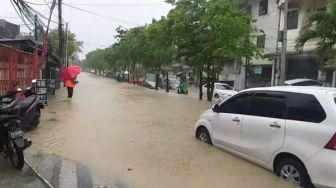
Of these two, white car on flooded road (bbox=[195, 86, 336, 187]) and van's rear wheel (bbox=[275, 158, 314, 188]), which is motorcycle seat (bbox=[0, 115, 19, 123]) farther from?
van's rear wheel (bbox=[275, 158, 314, 188])

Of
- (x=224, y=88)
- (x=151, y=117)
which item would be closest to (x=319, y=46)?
(x=151, y=117)

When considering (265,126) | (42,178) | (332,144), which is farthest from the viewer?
(265,126)

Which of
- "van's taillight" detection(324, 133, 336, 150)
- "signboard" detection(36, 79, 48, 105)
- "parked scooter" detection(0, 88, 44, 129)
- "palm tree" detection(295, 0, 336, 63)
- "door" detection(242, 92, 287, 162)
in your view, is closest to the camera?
"van's taillight" detection(324, 133, 336, 150)

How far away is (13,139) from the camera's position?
21.9ft

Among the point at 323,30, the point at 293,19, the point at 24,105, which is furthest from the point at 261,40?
the point at 24,105

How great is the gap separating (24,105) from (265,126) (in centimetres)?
546

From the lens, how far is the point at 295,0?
2964cm

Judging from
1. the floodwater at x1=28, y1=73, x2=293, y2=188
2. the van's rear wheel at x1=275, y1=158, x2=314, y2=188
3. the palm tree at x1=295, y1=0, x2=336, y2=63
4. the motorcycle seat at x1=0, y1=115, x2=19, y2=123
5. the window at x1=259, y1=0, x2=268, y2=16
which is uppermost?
the window at x1=259, y1=0, x2=268, y2=16

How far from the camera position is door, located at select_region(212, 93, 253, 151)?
804 cm

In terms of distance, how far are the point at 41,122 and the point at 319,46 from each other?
9.43 meters

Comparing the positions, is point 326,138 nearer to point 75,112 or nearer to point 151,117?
point 151,117

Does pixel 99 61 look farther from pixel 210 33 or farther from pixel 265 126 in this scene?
pixel 265 126

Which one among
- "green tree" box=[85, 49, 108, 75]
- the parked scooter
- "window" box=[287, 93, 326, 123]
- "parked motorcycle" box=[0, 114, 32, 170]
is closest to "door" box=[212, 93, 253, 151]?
"window" box=[287, 93, 326, 123]

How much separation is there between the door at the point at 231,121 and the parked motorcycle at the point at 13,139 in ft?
11.7
